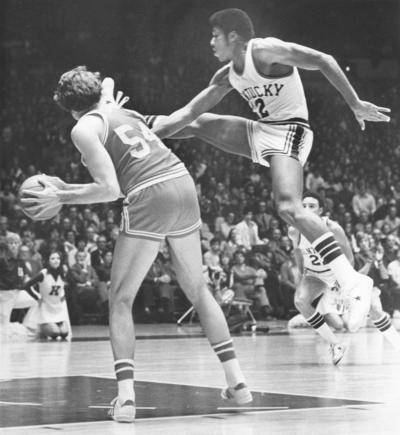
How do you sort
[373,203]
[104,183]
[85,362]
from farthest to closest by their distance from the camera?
[373,203]
[85,362]
[104,183]

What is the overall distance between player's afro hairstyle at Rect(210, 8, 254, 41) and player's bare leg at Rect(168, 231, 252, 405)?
1.59 metres

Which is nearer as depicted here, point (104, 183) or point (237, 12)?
point (104, 183)

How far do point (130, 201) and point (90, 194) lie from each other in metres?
0.38

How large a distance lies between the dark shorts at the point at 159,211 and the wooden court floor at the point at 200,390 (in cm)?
96

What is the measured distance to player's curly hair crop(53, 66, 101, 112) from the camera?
5.52 metres

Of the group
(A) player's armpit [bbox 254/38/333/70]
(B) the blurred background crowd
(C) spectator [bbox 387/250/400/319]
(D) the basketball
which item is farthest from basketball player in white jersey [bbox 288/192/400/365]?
(C) spectator [bbox 387/250/400/319]

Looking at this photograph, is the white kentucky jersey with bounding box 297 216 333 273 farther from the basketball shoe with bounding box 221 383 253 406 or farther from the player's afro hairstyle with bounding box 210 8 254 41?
the basketball shoe with bounding box 221 383 253 406

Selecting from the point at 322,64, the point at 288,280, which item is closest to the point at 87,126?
the point at 322,64

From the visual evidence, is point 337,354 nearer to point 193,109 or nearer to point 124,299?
point 193,109

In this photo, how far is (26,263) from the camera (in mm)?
14883

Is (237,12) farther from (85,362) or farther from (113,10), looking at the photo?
(113,10)

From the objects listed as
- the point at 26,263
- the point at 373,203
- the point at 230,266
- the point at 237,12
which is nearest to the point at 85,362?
the point at 237,12

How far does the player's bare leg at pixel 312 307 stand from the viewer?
928cm

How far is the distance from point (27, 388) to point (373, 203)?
49.0 ft
